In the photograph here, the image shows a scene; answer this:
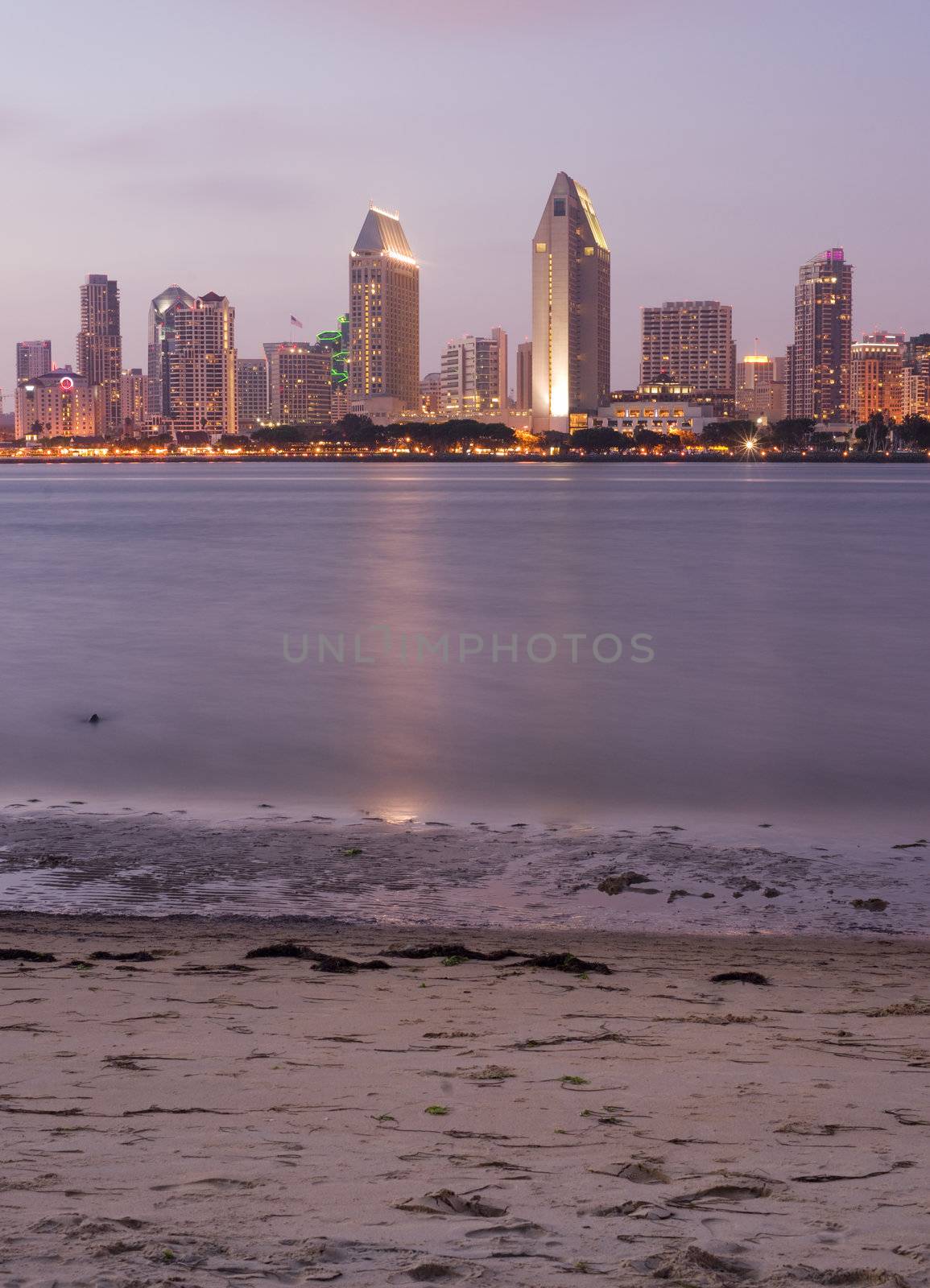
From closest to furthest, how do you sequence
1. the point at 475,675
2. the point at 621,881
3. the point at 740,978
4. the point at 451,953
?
the point at 740,978, the point at 451,953, the point at 621,881, the point at 475,675

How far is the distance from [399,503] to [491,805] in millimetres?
95239

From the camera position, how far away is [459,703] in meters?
21.7

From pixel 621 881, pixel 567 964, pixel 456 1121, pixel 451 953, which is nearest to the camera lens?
pixel 456 1121

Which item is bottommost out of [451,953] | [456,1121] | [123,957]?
[451,953]

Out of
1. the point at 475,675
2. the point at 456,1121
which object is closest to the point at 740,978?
the point at 456,1121

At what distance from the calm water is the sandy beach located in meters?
6.89

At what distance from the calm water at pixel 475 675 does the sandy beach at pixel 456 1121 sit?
271 inches

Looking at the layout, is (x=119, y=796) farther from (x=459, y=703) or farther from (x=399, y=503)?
(x=399, y=503)

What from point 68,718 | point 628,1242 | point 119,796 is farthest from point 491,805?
point 628,1242

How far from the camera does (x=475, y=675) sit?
25.2 m

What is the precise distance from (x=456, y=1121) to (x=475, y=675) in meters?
20.1

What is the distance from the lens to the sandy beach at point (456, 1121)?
3924mm

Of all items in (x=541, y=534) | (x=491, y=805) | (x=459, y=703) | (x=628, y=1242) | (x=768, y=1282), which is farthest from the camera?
(x=541, y=534)

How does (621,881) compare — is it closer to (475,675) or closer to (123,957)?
(123,957)
